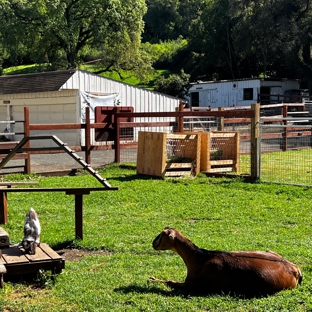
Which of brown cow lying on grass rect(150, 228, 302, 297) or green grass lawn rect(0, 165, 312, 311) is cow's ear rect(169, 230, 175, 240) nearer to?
brown cow lying on grass rect(150, 228, 302, 297)

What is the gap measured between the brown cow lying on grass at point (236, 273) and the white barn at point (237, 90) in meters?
34.3

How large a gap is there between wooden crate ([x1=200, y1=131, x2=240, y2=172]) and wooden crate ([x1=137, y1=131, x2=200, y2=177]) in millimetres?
383

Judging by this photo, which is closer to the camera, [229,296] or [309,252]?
[229,296]

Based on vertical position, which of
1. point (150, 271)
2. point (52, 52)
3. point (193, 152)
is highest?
point (52, 52)

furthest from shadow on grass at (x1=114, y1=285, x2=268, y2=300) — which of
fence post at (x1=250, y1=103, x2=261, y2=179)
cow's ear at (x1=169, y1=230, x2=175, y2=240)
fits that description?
fence post at (x1=250, y1=103, x2=261, y2=179)

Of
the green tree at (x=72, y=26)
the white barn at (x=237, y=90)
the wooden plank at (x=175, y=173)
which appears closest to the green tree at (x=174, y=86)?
the green tree at (x=72, y=26)

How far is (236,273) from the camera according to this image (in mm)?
4605

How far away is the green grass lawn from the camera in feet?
14.8

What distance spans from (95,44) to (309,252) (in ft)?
133

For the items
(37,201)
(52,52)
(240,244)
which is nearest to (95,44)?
(52,52)

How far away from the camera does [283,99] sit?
39.0m

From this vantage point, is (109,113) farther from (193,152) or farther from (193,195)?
(193,195)

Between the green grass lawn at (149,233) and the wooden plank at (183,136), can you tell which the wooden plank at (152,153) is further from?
the green grass lawn at (149,233)

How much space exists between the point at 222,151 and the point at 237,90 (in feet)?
88.8
